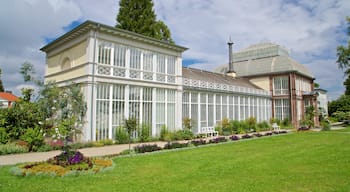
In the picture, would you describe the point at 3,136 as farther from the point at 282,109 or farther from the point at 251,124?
the point at 282,109

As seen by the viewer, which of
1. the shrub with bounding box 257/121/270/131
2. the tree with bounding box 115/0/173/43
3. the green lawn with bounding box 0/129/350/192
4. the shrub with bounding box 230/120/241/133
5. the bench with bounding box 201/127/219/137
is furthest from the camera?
the tree with bounding box 115/0/173/43

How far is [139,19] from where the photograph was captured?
1130 inches

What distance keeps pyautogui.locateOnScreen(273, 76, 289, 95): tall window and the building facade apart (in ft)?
47.9

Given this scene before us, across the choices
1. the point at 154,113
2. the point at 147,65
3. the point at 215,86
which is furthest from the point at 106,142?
the point at 215,86

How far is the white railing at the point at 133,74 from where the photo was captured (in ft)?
49.8

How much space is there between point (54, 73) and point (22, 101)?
486 centimetres

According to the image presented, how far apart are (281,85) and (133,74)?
83.1 ft

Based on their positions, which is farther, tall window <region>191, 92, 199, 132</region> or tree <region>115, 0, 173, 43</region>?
tree <region>115, 0, 173, 43</region>

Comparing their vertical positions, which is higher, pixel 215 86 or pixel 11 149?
pixel 215 86

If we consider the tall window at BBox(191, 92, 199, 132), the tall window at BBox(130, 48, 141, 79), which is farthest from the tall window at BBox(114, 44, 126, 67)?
the tall window at BBox(191, 92, 199, 132)

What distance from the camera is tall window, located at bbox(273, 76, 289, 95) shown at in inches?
1328

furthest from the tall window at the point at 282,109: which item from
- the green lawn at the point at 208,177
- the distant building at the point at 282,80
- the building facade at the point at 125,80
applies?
the green lawn at the point at 208,177

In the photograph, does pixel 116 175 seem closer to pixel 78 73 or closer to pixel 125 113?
pixel 125 113

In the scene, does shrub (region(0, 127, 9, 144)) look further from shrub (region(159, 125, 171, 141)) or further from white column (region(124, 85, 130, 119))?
shrub (region(159, 125, 171, 141))
